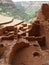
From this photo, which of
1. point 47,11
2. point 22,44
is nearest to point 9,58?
point 22,44

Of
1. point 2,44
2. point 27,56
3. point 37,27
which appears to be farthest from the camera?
point 37,27

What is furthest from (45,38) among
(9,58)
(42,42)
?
(9,58)

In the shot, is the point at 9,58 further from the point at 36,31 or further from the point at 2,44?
the point at 36,31

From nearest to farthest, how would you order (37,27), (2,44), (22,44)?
(22,44) → (2,44) → (37,27)

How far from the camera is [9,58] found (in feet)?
30.3

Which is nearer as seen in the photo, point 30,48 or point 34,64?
point 34,64

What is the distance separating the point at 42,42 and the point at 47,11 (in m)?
3.33

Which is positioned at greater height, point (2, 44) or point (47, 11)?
point (47, 11)

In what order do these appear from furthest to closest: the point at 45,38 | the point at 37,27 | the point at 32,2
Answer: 1. the point at 32,2
2. the point at 37,27
3. the point at 45,38

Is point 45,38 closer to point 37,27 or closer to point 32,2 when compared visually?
point 37,27

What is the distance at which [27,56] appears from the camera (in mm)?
10039

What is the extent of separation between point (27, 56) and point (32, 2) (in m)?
56.8

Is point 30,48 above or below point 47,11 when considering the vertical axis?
below

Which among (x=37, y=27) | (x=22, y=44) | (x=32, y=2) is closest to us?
(x=22, y=44)
